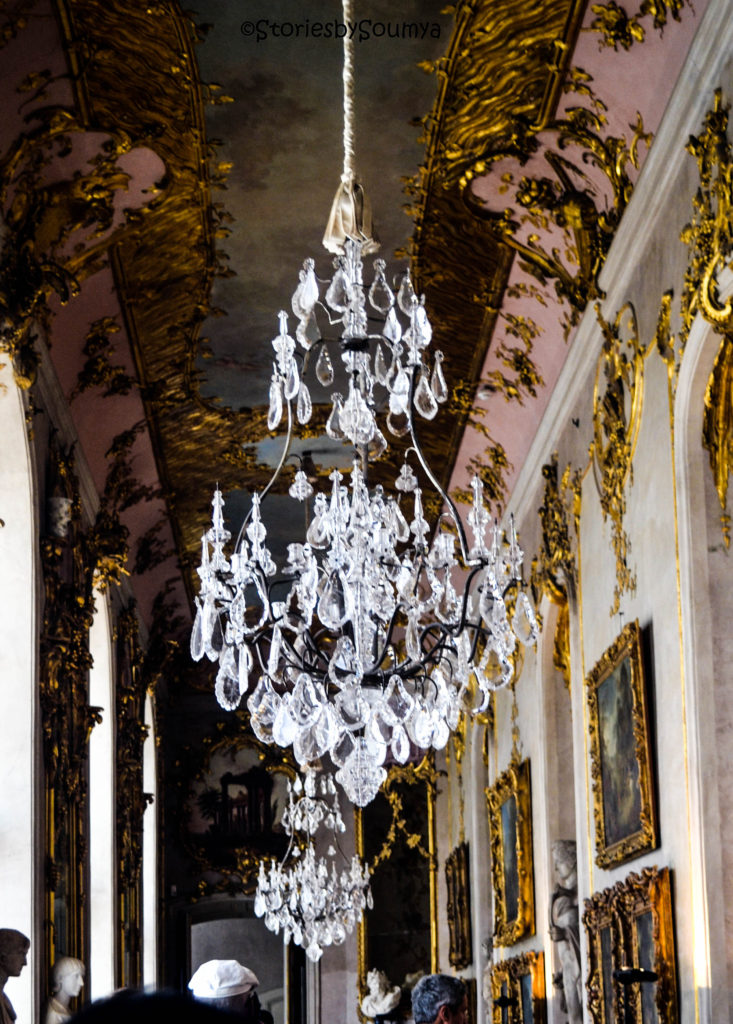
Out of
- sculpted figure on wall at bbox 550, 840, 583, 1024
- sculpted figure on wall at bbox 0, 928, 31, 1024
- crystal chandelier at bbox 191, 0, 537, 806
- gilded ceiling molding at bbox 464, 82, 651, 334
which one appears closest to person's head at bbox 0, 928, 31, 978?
sculpted figure on wall at bbox 0, 928, 31, 1024

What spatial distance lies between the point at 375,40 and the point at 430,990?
20.1 feet

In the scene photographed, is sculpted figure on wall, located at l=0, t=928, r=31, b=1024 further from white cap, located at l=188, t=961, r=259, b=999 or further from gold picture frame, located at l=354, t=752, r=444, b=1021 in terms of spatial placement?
gold picture frame, located at l=354, t=752, r=444, b=1021

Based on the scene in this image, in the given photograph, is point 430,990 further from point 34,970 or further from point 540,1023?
point 540,1023

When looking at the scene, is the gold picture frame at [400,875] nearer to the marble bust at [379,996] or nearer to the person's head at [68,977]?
the marble bust at [379,996]

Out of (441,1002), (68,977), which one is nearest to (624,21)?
(441,1002)

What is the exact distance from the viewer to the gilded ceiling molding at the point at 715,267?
25.1 ft

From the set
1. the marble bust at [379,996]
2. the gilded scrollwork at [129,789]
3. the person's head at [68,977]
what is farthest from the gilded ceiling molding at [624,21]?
the marble bust at [379,996]

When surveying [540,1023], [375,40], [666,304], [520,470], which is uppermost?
[375,40]

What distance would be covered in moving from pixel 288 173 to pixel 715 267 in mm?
4953

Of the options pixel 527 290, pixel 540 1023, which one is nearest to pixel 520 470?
pixel 527 290

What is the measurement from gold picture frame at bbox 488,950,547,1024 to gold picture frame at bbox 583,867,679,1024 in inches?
123

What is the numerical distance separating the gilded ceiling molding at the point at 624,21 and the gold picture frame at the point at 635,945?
4938 millimetres

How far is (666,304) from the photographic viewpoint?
9133 millimetres

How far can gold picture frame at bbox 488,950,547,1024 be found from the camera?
14359 mm
